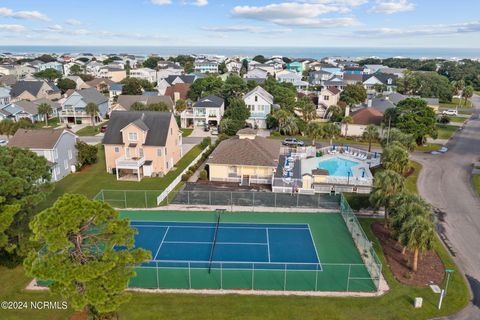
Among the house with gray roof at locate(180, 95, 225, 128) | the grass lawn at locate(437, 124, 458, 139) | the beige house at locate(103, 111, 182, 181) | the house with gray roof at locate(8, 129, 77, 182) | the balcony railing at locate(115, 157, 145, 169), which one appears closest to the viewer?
the house with gray roof at locate(8, 129, 77, 182)

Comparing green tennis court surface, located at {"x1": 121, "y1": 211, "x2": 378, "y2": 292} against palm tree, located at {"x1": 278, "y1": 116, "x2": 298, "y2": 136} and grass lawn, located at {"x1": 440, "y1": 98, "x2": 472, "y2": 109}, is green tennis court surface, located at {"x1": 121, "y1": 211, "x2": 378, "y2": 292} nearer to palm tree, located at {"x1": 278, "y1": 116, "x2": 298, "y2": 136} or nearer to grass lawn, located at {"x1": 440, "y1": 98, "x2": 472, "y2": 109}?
palm tree, located at {"x1": 278, "y1": 116, "x2": 298, "y2": 136}

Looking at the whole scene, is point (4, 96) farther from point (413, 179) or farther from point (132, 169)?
point (413, 179)

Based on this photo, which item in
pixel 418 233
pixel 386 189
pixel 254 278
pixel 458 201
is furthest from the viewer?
pixel 458 201

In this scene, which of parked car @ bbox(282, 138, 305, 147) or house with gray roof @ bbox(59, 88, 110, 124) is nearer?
parked car @ bbox(282, 138, 305, 147)

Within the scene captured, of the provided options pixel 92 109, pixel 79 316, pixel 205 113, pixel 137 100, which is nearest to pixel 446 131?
pixel 205 113

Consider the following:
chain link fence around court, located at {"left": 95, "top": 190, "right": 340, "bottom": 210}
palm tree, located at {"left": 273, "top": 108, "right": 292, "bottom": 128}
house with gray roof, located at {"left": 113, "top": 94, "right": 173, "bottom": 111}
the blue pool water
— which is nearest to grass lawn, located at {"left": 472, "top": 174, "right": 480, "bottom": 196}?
the blue pool water

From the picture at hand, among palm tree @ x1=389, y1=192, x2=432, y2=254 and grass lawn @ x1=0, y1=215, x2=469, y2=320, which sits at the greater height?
palm tree @ x1=389, y1=192, x2=432, y2=254
